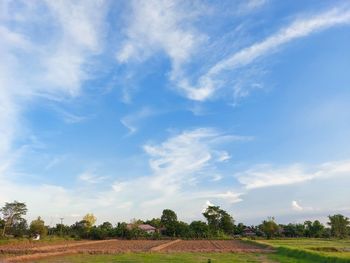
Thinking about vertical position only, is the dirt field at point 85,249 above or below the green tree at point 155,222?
below

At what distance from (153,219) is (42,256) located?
3158 inches

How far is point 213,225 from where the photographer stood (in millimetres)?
94062

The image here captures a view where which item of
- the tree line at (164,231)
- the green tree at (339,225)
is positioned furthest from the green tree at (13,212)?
the green tree at (339,225)

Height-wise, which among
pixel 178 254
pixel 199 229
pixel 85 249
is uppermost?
pixel 199 229

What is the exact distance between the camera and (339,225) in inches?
3260

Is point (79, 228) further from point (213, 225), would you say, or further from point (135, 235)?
point (213, 225)

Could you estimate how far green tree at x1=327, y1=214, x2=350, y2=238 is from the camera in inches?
3255

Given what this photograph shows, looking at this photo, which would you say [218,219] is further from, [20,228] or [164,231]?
[20,228]

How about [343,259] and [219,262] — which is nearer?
[343,259]

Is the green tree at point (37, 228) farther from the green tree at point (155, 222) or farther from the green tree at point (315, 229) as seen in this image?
the green tree at point (315, 229)

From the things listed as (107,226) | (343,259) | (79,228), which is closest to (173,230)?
(107,226)

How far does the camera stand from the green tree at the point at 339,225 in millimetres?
82688

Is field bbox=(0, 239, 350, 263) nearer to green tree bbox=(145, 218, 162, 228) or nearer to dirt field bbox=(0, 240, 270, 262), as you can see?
dirt field bbox=(0, 240, 270, 262)

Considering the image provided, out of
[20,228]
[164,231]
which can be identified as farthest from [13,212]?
[164,231]
